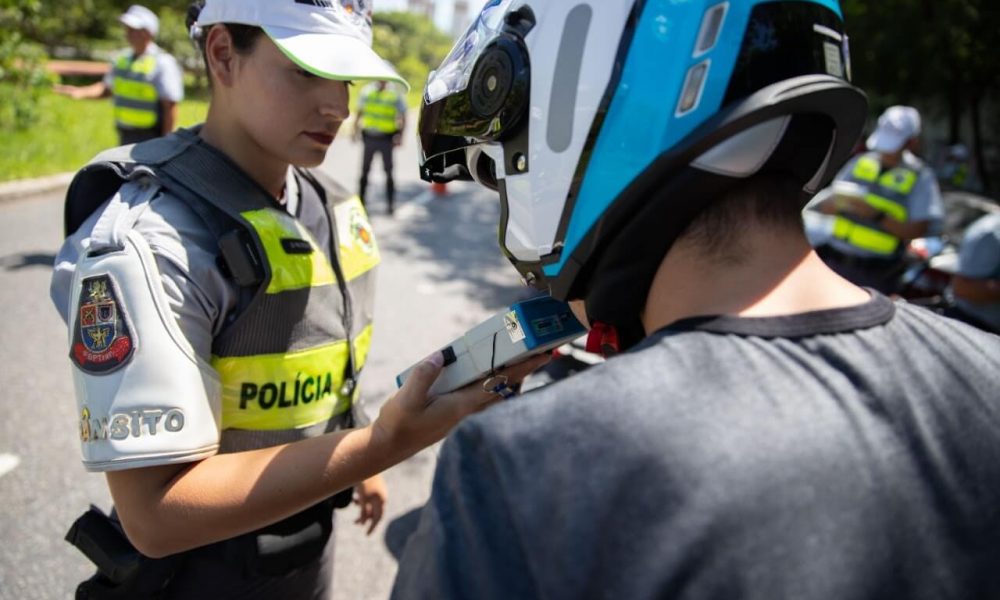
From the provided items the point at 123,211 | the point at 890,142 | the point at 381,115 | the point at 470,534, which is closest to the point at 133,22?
the point at 381,115

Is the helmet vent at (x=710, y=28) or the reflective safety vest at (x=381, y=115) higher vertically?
the helmet vent at (x=710, y=28)

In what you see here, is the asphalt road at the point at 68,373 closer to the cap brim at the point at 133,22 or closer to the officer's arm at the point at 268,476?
the officer's arm at the point at 268,476

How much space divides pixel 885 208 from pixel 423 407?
4.73 m

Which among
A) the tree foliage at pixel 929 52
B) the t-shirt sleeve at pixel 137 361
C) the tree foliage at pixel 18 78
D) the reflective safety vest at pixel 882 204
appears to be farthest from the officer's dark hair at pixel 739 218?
the tree foliage at pixel 929 52

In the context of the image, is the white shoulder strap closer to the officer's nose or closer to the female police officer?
the female police officer

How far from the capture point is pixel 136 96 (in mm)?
5723

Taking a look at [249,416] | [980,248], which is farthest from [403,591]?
[980,248]

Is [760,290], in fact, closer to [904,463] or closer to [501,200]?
[904,463]

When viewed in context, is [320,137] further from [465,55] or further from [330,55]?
[465,55]

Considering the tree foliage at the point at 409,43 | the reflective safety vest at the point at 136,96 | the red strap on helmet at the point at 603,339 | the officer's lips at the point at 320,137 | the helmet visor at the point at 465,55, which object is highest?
the helmet visor at the point at 465,55

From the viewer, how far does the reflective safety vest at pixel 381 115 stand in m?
8.66

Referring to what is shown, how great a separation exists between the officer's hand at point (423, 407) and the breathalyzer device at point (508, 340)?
2 centimetres

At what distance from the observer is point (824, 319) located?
2.57 ft

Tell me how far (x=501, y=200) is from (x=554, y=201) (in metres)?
0.12
